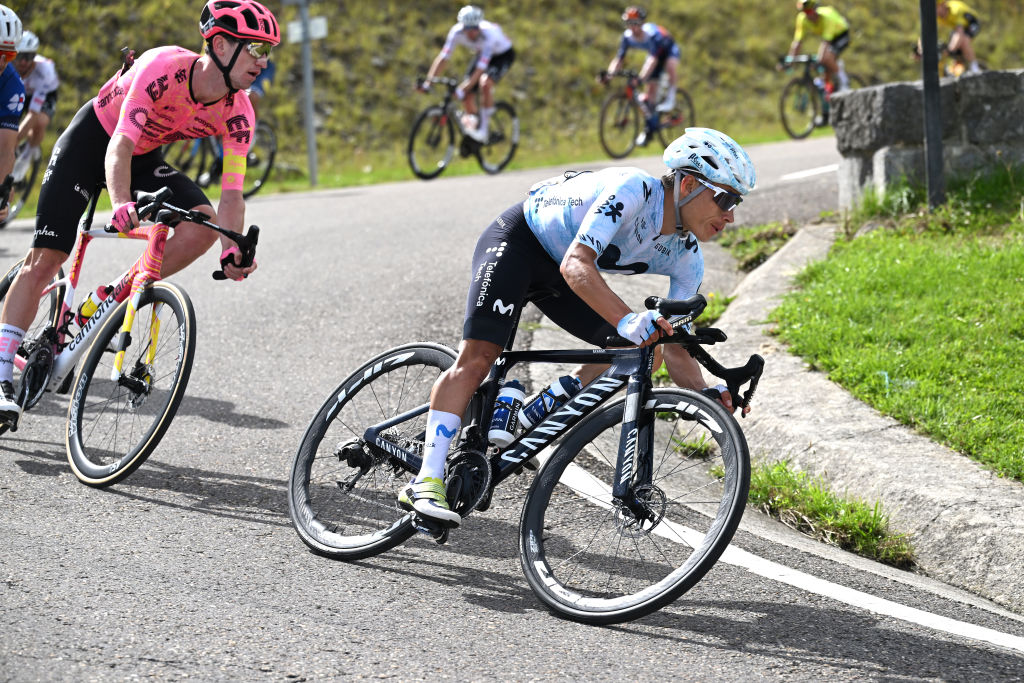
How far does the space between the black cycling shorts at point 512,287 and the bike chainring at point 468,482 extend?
45cm

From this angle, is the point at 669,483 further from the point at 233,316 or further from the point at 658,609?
the point at 233,316

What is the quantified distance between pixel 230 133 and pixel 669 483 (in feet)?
8.79

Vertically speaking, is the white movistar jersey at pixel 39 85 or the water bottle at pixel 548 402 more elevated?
the white movistar jersey at pixel 39 85

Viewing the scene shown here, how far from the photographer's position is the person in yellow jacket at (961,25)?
18766 millimetres

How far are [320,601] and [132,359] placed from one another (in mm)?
1734

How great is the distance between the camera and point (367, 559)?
4.39 m

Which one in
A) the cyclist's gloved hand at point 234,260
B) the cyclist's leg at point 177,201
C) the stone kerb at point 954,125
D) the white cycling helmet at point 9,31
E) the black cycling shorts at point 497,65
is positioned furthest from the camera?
the black cycling shorts at point 497,65

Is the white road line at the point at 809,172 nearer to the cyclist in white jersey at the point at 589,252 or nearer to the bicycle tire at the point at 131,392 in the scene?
the cyclist in white jersey at the point at 589,252

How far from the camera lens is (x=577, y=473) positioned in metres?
4.02

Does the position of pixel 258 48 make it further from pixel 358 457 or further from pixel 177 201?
pixel 358 457

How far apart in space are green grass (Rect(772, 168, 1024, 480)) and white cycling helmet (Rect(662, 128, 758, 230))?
2101mm

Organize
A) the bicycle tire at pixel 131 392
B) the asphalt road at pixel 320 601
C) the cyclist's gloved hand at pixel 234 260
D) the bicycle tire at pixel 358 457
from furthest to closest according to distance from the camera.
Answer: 1. the cyclist's gloved hand at pixel 234 260
2. the bicycle tire at pixel 131 392
3. the bicycle tire at pixel 358 457
4. the asphalt road at pixel 320 601

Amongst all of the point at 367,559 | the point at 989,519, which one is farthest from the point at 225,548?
the point at 989,519

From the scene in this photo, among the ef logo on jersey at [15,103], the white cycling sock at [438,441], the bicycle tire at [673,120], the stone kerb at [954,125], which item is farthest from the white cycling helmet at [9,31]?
the bicycle tire at [673,120]
